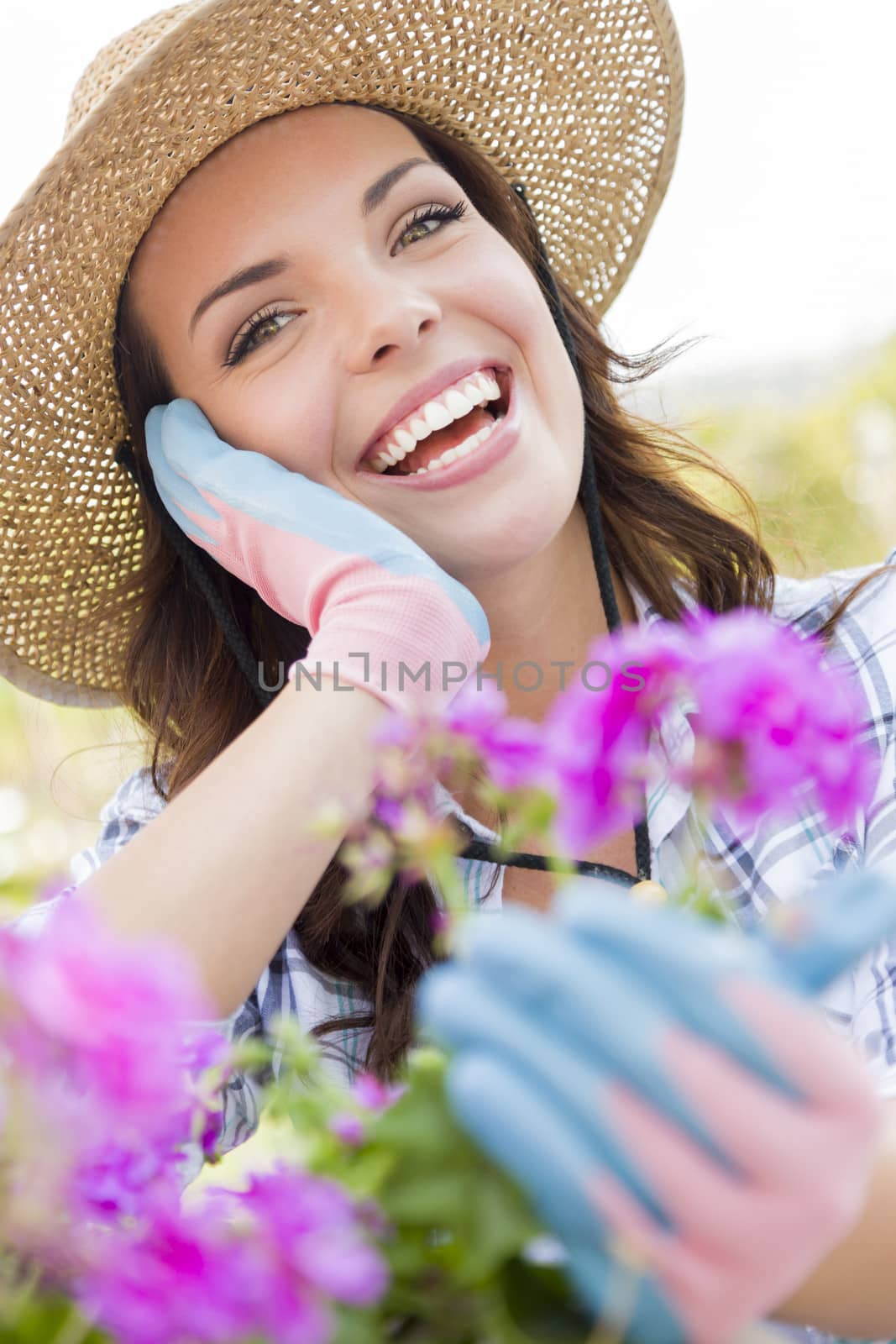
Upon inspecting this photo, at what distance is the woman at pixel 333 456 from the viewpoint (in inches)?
39.9

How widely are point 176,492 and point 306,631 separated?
288 mm

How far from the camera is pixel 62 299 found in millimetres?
1268

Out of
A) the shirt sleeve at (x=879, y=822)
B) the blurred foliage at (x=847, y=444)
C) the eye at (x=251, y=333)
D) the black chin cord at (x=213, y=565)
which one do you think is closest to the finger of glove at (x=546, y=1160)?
the shirt sleeve at (x=879, y=822)

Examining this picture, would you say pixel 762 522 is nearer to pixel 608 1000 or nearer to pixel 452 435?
pixel 452 435

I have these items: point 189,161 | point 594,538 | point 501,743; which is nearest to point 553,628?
point 594,538

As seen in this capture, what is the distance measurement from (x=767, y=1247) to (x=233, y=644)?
1082 mm

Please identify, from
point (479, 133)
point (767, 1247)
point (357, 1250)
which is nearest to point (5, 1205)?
point (357, 1250)

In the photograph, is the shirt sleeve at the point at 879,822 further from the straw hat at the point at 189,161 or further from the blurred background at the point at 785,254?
the blurred background at the point at 785,254

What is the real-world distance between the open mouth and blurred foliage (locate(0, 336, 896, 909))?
1.58 feet

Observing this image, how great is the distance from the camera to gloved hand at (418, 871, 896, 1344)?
0.35m

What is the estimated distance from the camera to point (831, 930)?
0.36 m

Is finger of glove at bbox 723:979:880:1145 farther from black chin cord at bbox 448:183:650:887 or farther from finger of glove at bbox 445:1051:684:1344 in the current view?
black chin cord at bbox 448:183:650:887

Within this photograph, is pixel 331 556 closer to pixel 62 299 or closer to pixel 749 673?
pixel 62 299

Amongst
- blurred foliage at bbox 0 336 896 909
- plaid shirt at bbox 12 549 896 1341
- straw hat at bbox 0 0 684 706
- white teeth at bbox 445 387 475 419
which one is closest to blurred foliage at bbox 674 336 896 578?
blurred foliage at bbox 0 336 896 909
